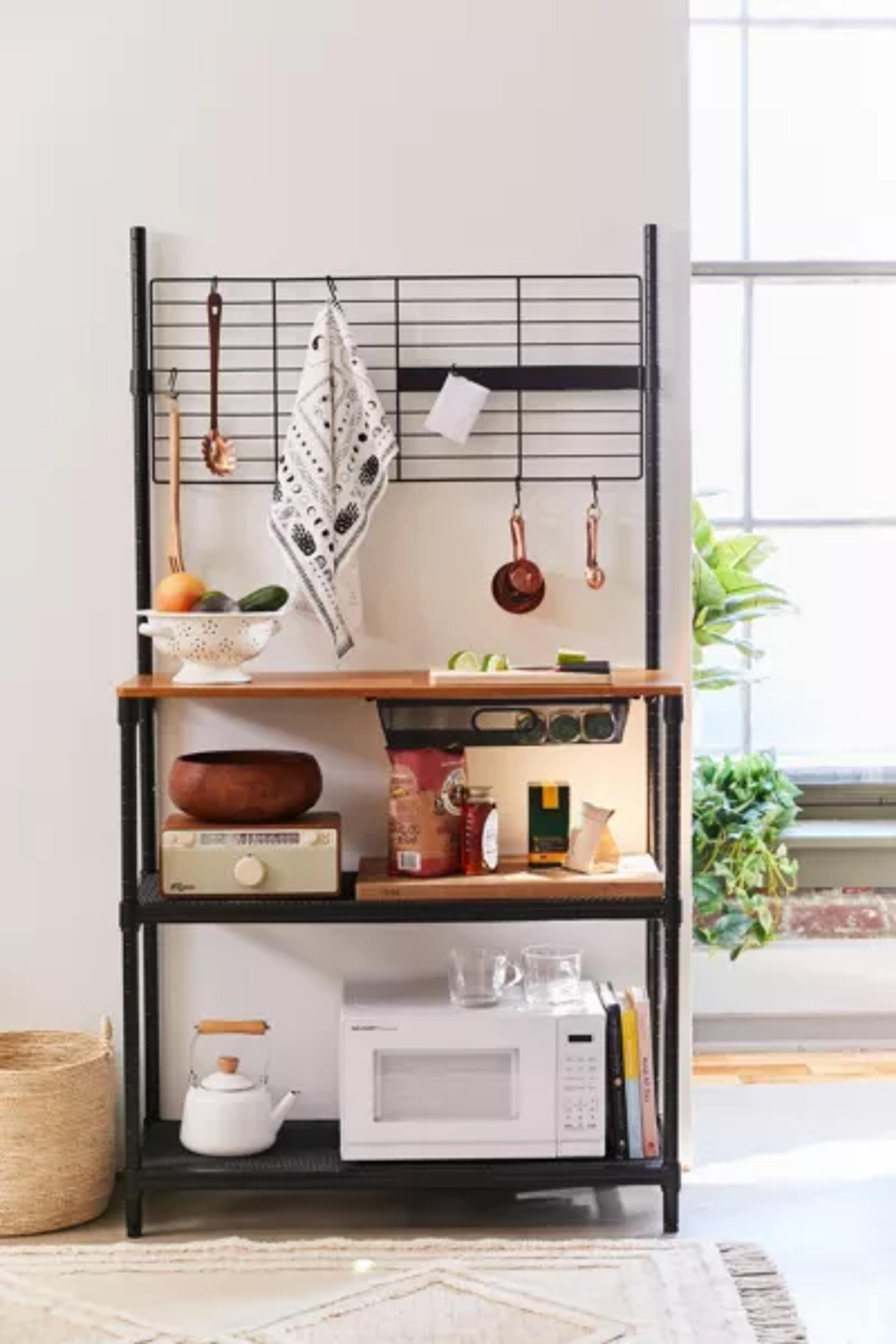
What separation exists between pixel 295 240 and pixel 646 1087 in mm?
1590

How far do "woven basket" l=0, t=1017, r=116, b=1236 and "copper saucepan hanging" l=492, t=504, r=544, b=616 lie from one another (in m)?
1.05

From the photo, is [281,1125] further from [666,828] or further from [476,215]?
[476,215]

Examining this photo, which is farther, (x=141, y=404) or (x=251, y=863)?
(x=141, y=404)

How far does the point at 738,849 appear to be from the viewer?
14.6 feet

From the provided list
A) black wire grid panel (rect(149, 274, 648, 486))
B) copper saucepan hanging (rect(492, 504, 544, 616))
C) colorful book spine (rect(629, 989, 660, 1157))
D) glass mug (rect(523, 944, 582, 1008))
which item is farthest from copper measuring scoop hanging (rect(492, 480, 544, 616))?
colorful book spine (rect(629, 989, 660, 1157))

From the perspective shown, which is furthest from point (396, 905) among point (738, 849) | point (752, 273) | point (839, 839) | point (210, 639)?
point (752, 273)

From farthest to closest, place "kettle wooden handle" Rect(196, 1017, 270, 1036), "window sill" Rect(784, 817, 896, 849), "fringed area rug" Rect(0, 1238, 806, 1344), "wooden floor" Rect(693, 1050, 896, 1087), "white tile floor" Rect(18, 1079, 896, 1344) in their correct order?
1. "window sill" Rect(784, 817, 896, 849)
2. "wooden floor" Rect(693, 1050, 896, 1087)
3. "kettle wooden handle" Rect(196, 1017, 270, 1036)
4. "white tile floor" Rect(18, 1079, 896, 1344)
5. "fringed area rug" Rect(0, 1238, 806, 1344)

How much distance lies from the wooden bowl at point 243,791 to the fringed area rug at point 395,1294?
0.70 metres

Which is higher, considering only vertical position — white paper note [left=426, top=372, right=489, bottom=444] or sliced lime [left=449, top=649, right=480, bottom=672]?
white paper note [left=426, top=372, right=489, bottom=444]

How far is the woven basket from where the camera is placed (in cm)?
342

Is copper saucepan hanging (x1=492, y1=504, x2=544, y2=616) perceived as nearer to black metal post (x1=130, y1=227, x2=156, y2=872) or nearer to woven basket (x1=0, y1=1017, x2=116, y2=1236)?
black metal post (x1=130, y1=227, x2=156, y2=872)

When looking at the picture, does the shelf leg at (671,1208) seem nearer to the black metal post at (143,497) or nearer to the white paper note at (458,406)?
the black metal post at (143,497)

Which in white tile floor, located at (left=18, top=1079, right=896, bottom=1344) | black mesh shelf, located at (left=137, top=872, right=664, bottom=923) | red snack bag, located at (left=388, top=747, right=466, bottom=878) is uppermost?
red snack bag, located at (left=388, top=747, right=466, bottom=878)

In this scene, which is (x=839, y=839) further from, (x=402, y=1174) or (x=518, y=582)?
(x=402, y=1174)
